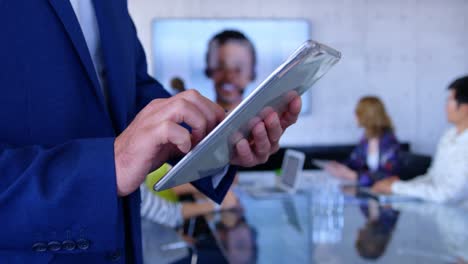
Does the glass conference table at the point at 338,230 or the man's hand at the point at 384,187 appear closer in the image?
the glass conference table at the point at 338,230

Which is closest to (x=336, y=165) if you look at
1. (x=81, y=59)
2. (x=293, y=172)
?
(x=293, y=172)

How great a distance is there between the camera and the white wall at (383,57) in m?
6.00

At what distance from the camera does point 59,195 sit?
0.57 metres

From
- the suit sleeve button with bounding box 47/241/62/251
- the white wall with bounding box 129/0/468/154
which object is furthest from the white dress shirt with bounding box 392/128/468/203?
the white wall with bounding box 129/0/468/154

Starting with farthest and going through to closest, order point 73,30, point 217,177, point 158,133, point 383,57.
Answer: point 383,57
point 217,177
point 73,30
point 158,133

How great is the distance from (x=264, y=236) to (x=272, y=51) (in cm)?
409

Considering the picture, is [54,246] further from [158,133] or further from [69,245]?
[158,133]

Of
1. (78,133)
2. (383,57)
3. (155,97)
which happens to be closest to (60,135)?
(78,133)

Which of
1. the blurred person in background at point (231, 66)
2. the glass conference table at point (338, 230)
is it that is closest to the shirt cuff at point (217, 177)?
the glass conference table at point (338, 230)

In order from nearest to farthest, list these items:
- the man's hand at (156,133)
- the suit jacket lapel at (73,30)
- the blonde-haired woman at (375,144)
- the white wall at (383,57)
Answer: the man's hand at (156,133), the suit jacket lapel at (73,30), the blonde-haired woman at (375,144), the white wall at (383,57)

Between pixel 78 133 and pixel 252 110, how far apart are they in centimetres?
29

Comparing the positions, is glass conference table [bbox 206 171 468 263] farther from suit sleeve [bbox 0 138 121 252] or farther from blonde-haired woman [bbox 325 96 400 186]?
suit sleeve [bbox 0 138 121 252]

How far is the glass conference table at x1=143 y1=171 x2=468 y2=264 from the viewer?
1.87 m

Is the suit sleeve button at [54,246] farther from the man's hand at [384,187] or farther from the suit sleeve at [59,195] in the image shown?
the man's hand at [384,187]
